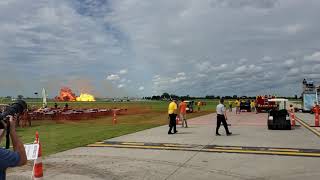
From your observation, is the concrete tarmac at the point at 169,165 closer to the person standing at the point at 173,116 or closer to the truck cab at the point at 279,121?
the person standing at the point at 173,116

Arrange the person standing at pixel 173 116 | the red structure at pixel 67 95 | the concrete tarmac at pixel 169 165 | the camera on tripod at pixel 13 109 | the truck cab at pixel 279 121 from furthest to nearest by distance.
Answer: the red structure at pixel 67 95 < the truck cab at pixel 279 121 < the person standing at pixel 173 116 < the concrete tarmac at pixel 169 165 < the camera on tripod at pixel 13 109

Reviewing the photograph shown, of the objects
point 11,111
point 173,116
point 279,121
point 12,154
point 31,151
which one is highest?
point 11,111

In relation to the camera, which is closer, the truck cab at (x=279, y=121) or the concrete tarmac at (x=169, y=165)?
the concrete tarmac at (x=169, y=165)

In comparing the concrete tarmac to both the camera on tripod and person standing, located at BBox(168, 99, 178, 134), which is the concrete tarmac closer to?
person standing, located at BBox(168, 99, 178, 134)

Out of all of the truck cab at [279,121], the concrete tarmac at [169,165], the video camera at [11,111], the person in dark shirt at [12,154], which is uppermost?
the video camera at [11,111]

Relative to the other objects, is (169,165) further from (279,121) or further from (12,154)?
(279,121)

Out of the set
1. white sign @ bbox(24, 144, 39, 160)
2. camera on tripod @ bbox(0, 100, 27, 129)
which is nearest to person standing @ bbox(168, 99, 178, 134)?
white sign @ bbox(24, 144, 39, 160)

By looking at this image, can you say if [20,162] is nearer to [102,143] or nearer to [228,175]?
[228,175]

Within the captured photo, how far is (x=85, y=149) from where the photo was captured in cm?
1502

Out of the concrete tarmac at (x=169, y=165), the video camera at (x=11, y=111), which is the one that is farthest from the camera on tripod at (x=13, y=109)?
the concrete tarmac at (x=169, y=165)

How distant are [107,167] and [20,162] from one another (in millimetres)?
7110

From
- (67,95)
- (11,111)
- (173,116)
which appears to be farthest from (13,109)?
(67,95)

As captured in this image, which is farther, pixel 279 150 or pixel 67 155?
pixel 279 150


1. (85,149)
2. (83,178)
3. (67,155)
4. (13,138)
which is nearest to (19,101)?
(13,138)
